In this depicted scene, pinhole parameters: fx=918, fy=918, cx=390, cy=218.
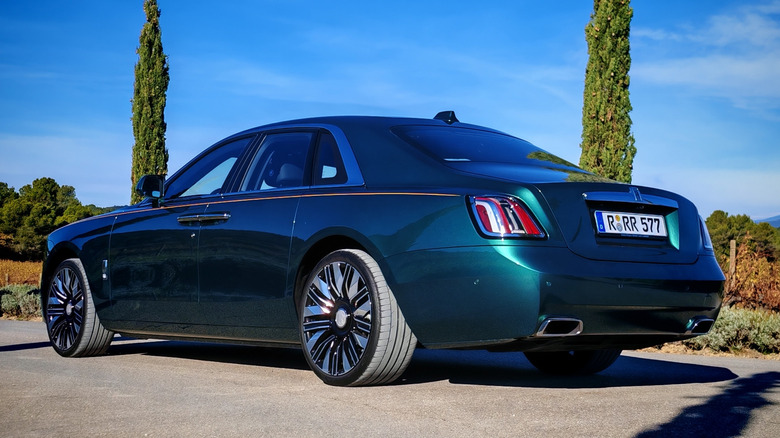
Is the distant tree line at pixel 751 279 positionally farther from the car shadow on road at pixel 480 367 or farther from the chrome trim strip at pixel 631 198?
the chrome trim strip at pixel 631 198

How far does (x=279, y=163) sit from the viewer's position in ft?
19.4

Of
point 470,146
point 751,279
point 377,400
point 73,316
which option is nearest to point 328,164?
point 470,146

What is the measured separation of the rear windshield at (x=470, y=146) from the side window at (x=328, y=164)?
391mm

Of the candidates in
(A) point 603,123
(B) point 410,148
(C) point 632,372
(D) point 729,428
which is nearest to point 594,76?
(A) point 603,123

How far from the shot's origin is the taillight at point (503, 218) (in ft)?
14.4

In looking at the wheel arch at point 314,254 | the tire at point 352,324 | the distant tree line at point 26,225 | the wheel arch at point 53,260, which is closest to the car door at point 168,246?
the wheel arch at point 53,260

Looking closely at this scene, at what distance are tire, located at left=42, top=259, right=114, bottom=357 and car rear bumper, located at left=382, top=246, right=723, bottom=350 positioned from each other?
317 cm

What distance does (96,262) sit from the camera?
22.9 feet

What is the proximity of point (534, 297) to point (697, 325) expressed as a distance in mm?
1121

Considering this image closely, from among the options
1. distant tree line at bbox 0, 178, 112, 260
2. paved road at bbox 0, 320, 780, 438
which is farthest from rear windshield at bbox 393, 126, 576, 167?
distant tree line at bbox 0, 178, 112, 260

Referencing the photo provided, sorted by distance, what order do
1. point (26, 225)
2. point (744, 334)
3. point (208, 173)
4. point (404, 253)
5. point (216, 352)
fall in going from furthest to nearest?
point (26, 225) < point (744, 334) < point (216, 352) < point (208, 173) < point (404, 253)

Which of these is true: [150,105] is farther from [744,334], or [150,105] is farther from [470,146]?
[470,146]

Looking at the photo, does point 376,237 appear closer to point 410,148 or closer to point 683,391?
point 410,148

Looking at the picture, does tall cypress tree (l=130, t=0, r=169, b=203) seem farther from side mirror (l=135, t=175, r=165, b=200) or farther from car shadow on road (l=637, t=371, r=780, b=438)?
car shadow on road (l=637, t=371, r=780, b=438)
